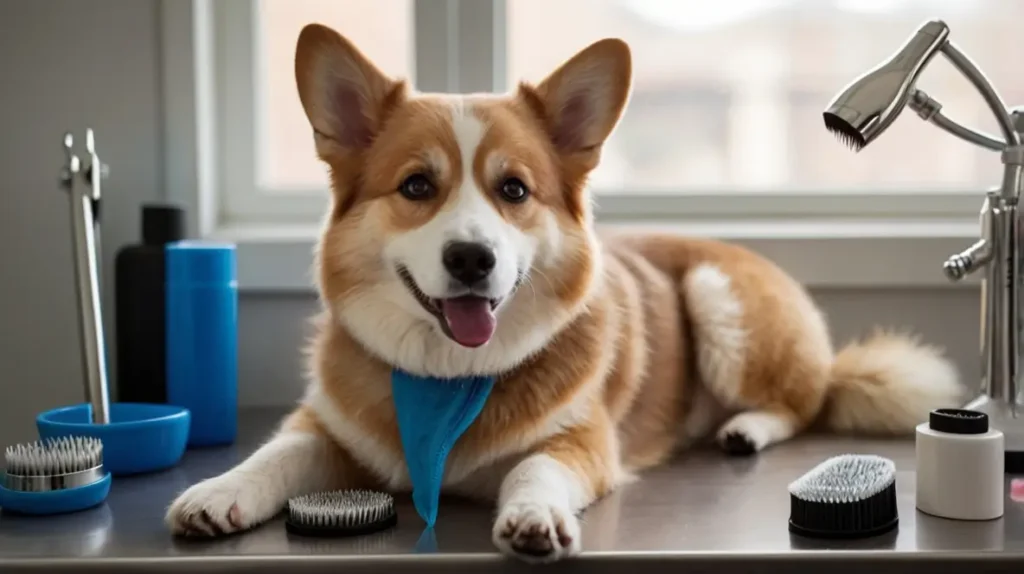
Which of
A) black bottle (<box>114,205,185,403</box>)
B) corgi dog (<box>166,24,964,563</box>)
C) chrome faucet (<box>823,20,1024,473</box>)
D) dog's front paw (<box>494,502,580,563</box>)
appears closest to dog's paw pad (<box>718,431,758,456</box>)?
corgi dog (<box>166,24,964,563</box>)

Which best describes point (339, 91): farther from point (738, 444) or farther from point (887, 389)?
point (887, 389)

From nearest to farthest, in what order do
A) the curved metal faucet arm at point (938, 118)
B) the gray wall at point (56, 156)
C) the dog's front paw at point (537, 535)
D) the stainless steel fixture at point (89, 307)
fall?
1. the dog's front paw at point (537, 535)
2. the curved metal faucet arm at point (938, 118)
3. the stainless steel fixture at point (89, 307)
4. the gray wall at point (56, 156)

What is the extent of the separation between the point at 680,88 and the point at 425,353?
0.95 metres

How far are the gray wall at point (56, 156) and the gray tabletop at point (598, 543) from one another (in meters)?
0.60

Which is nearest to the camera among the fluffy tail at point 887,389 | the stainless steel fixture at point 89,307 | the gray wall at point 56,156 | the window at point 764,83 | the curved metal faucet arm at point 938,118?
the curved metal faucet arm at point 938,118

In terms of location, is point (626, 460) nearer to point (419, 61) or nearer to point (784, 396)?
point (784, 396)

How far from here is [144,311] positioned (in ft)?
4.91

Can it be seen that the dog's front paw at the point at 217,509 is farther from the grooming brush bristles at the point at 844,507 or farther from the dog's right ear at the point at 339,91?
the grooming brush bristles at the point at 844,507

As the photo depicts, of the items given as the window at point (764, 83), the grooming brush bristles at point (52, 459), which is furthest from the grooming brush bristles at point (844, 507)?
the window at point (764, 83)

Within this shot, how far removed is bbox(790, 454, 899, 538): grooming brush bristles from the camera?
0.95m

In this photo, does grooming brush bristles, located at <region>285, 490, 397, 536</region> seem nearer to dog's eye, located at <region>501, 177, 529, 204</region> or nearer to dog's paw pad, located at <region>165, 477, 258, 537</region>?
dog's paw pad, located at <region>165, 477, 258, 537</region>

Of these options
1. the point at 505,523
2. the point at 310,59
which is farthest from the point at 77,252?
the point at 505,523

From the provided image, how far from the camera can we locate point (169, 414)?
1.32 m

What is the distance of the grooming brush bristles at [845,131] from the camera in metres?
1.03
